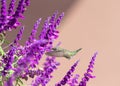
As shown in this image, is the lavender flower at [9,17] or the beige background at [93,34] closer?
the lavender flower at [9,17]

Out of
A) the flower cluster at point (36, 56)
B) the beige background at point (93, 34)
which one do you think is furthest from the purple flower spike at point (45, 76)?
the beige background at point (93, 34)

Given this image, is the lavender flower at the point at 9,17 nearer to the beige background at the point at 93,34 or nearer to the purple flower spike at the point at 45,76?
the purple flower spike at the point at 45,76

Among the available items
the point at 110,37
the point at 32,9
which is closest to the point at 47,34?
the point at 32,9

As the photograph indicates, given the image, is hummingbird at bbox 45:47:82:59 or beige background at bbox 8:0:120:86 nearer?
hummingbird at bbox 45:47:82:59

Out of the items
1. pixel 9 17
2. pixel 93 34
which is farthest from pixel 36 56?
pixel 93 34

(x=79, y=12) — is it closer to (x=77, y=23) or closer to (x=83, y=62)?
(x=77, y=23)

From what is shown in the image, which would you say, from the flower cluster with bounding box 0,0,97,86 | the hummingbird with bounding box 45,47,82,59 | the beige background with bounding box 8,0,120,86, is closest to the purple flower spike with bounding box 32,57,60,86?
the flower cluster with bounding box 0,0,97,86

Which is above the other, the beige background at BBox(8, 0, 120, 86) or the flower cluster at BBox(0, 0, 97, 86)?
the beige background at BBox(8, 0, 120, 86)

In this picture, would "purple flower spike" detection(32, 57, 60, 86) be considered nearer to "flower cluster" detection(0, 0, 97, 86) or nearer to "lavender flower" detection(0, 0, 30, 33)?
"flower cluster" detection(0, 0, 97, 86)

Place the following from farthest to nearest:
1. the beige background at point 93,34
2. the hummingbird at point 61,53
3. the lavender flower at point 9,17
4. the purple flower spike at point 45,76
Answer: the beige background at point 93,34
the hummingbird at point 61,53
the lavender flower at point 9,17
the purple flower spike at point 45,76
